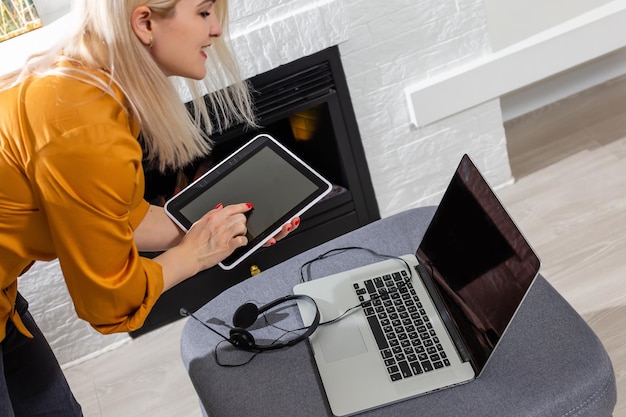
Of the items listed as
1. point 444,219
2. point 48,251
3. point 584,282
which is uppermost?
point 48,251

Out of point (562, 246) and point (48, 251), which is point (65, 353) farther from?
point (562, 246)

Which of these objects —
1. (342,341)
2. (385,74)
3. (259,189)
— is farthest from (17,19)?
(342,341)

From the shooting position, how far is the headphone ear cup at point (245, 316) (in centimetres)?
146

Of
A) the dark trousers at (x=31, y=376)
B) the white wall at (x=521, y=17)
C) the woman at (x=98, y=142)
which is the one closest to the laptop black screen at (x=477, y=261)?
the woman at (x=98, y=142)

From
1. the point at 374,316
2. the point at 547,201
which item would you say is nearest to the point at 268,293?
the point at 374,316

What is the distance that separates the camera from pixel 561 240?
2.31 meters

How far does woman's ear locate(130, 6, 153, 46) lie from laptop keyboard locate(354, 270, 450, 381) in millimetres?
615

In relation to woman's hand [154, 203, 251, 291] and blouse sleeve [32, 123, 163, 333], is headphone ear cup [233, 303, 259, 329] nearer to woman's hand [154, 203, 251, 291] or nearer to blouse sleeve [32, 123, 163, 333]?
woman's hand [154, 203, 251, 291]

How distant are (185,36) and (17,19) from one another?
107cm

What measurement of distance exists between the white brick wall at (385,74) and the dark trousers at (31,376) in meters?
0.78

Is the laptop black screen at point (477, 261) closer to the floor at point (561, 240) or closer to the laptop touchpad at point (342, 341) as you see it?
the laptop touchpad at point (342, 341)

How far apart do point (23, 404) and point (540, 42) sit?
176 centimetres

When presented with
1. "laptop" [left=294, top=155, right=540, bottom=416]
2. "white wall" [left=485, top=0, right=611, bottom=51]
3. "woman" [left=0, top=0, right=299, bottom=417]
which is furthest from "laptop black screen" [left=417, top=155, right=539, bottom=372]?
"white wall" [left=485, top=0, right=611, bottom=51]

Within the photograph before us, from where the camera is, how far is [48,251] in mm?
1234
